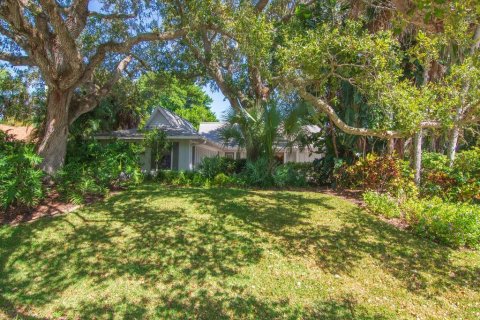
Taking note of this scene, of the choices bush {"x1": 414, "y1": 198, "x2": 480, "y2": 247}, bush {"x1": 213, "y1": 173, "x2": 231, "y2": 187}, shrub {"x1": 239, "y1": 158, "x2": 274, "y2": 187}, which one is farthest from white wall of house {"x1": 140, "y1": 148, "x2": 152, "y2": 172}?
bush {"x1": 414, "y1": 198, "x2": 480, "y2": 247}

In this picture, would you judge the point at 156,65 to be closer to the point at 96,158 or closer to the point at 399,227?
the point at 96,158

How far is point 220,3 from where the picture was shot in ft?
33.2

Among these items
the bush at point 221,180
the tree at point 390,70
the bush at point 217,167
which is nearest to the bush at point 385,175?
the tree at point 390,70

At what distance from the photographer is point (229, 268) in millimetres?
5562

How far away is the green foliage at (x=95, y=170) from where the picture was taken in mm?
9422

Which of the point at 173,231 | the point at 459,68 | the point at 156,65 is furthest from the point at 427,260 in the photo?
the point at 156,65

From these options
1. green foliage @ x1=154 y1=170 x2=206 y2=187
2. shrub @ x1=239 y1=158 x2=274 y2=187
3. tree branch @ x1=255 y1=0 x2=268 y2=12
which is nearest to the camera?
tree branch @ x1=255 y1=0 x2=268 y2=12

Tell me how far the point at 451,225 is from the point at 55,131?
36.9 ft

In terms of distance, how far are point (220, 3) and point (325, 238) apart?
7.61 m

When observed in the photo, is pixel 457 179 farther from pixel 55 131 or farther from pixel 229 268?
pixel 55 131

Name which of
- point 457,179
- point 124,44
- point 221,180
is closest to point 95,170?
point 124,44

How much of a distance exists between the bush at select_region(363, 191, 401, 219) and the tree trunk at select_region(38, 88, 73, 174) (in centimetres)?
950

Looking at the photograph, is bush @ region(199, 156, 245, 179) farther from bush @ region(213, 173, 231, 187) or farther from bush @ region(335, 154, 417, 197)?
bush @ region(335, 154, 417, 197)

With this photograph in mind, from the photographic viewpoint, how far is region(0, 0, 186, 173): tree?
8820 millimetres
